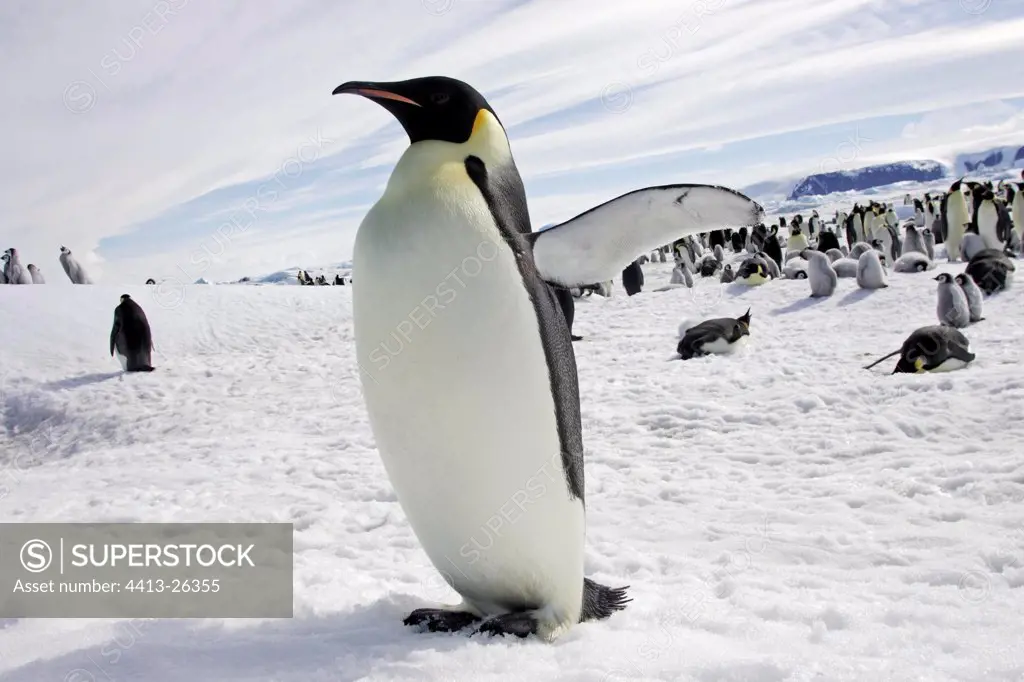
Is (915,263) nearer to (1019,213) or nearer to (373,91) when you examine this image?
(1019,213)

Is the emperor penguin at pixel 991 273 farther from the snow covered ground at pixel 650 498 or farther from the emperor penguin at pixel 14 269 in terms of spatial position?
the emperor penguin at pixel 14 269

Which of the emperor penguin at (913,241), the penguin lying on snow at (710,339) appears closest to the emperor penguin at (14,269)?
the penguin lying on snow at (710,339)

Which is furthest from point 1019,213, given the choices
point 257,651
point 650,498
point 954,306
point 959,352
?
point 257,651

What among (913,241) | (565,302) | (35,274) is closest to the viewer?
(565,302)

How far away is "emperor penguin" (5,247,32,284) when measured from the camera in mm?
20797

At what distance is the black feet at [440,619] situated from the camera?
2.58 meters

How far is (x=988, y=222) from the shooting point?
17078 millimetres

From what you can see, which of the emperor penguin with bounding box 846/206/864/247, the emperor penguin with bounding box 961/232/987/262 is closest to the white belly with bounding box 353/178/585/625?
the emperor penguin with bounding box 961/232/987/262

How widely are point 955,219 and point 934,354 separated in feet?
43.0

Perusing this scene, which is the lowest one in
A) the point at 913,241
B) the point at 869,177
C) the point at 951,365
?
the point at 951,365

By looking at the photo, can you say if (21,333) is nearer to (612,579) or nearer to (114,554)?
(114,554)

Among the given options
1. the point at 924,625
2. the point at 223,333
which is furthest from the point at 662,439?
the point at 223,333

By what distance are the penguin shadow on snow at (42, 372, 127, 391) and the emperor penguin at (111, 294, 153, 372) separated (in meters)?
0.27

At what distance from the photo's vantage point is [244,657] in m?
2.33
